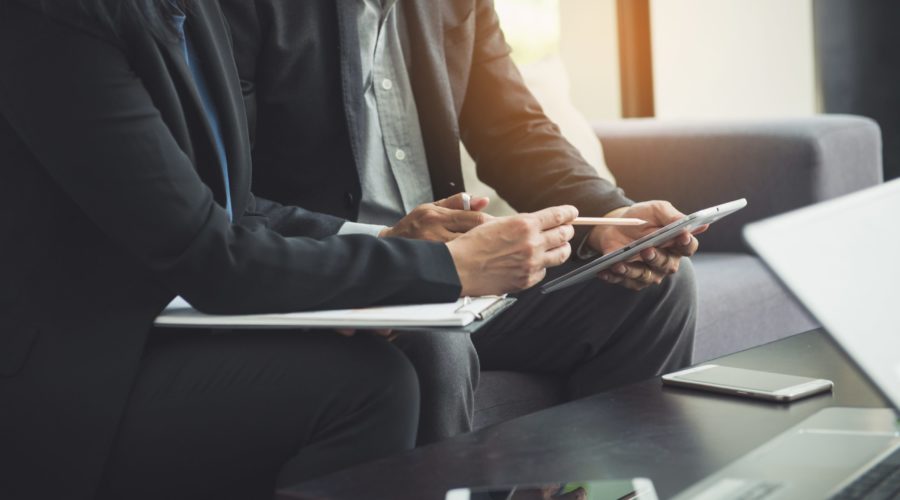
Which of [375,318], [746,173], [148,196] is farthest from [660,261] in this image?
[746,173]

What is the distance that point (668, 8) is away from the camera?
3123 mm

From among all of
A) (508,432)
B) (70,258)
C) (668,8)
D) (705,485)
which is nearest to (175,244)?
(70,258)

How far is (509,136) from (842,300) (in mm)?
1097

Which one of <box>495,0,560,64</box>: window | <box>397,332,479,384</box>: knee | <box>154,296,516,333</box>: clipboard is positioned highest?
<box>495,0,560,64</box>: window

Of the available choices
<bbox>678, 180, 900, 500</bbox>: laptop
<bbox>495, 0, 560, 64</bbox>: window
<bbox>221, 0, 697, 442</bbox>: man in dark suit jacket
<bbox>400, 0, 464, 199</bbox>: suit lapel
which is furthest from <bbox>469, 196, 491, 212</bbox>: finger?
<bbox>495, 0, 560, 64</bbox>: window

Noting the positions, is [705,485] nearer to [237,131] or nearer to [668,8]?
[237,131]

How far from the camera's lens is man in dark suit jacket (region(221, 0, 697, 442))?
4.60 ft

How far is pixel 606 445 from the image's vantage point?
0.82 metres

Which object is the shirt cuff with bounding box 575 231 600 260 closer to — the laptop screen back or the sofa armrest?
the sofa armrest

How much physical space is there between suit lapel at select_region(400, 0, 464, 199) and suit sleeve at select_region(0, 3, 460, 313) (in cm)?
56

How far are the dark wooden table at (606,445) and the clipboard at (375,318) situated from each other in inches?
3.7

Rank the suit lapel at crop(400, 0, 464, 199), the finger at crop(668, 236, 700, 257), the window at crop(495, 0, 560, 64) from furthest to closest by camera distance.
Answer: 1. the window at crop(495, 0, 560, 64)
2. the suit lapel at crop(400, 0, 464, 199)
3. the finger at crop(668, 236, 700, 257)

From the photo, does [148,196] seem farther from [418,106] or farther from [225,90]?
[418,106]

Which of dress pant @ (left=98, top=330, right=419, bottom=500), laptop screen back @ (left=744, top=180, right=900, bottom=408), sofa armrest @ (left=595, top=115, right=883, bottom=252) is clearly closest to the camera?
laptop screen back @ (left=744, top=180, right=900, bottom=408)
